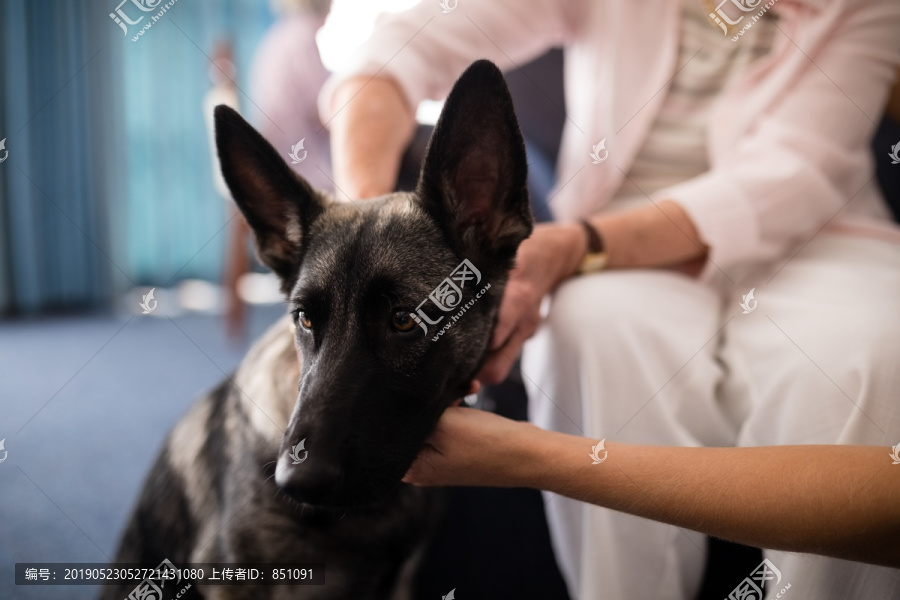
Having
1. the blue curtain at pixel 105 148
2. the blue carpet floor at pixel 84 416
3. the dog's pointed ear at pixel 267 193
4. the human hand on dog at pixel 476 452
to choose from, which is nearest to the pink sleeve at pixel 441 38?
the dog's pointed ear at pixel 267 193

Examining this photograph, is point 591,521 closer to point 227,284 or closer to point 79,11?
point 227,284

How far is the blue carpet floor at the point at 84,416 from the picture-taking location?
2.01 m

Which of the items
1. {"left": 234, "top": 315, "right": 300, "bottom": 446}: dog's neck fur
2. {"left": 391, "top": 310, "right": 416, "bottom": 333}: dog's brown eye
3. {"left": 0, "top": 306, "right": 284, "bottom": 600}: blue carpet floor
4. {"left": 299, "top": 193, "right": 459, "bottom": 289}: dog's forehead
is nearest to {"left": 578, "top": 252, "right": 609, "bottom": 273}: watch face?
{"left": 299, "top": 193, "right": 459, "bottom": 289}: dog's forehead

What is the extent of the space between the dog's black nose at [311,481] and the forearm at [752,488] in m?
0.36

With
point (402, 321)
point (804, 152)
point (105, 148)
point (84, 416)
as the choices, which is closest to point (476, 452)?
point (402, 321)

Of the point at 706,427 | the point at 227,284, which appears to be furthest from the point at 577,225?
the point at 227,284

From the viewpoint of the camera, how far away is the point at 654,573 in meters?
1.19

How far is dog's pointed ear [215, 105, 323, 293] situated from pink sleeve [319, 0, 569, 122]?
590 mm

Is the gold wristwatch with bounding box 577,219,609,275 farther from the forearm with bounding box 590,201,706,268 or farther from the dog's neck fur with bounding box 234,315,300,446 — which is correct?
the dog's neck fur with bounding box 234,315,300,446

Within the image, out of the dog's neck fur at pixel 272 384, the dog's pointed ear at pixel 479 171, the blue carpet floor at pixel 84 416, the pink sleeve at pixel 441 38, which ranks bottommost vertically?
the blue carpet floor at pixel 84 416

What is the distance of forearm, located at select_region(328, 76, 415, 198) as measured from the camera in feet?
5.03

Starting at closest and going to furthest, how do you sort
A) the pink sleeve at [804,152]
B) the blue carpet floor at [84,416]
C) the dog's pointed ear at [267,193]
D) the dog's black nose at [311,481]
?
1. the dog's black nose at [311,481]
2. the dog's pointed ear at [267,193]
3. the pink sleeve at [804,152]
4. the blue carpet floor at [84,416]

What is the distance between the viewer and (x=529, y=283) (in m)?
1.37

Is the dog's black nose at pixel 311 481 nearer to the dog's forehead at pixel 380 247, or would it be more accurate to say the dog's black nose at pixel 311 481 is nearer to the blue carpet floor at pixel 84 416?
the dog's forehead at pixel 380 247
